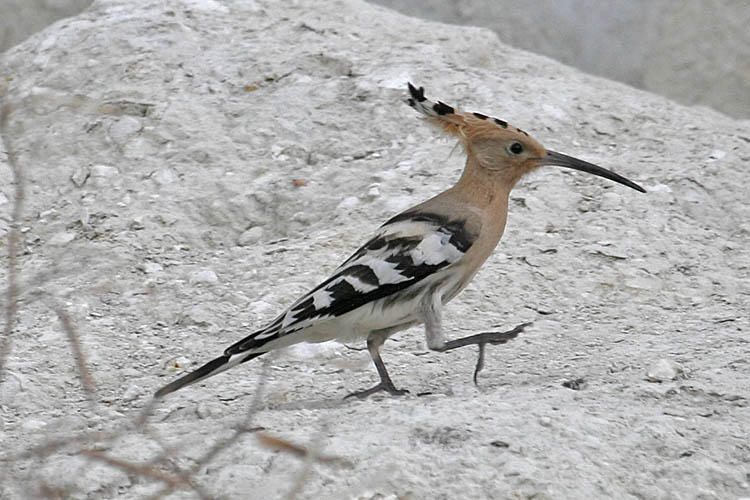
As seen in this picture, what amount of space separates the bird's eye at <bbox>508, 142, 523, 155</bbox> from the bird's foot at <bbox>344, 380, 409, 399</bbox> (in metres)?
0.72

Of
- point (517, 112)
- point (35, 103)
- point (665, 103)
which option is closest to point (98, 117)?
point (35, 103)

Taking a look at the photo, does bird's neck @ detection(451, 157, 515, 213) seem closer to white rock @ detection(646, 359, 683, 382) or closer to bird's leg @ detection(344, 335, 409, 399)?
bird's leg @ detection(344, 335, 409, 399)

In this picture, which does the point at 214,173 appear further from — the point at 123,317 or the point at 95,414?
the point at 95,414

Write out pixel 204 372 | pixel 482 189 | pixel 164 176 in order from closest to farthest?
pixel 204 372
pixel 482 189
pixel 164 176

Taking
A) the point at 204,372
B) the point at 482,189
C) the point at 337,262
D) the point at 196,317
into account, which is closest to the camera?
the point at 204,372

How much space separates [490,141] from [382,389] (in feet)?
2.41

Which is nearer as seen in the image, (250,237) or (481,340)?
(481,340)

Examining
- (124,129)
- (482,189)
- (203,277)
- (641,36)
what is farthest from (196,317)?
(641,36)

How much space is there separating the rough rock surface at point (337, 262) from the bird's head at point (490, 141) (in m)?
0.54

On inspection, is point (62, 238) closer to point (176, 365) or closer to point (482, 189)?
point (176, 365)

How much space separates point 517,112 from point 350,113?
25.8 inches

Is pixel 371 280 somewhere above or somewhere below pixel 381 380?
above

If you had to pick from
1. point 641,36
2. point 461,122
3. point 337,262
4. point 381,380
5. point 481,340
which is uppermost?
point 461,122

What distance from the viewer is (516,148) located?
10.6 ft
